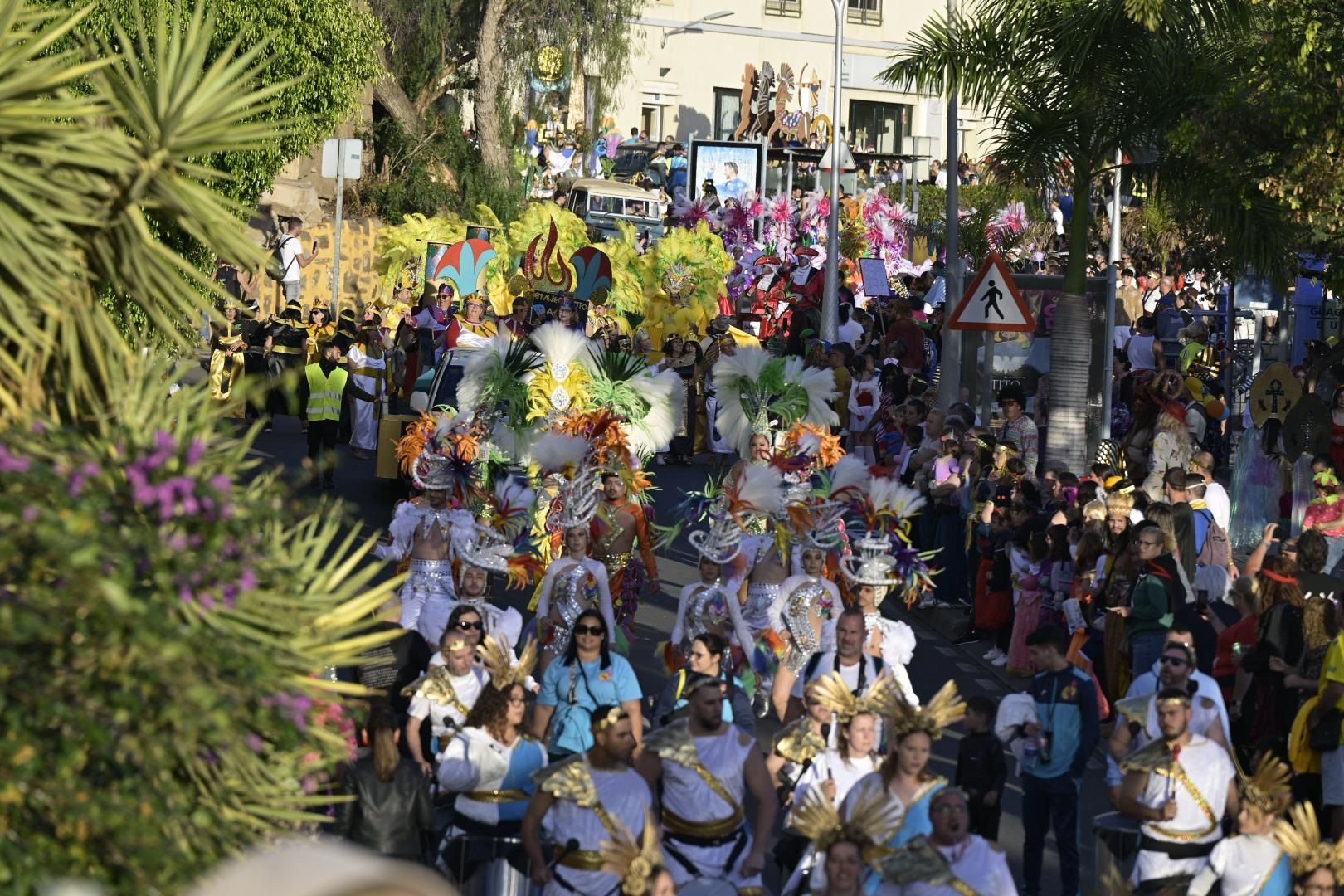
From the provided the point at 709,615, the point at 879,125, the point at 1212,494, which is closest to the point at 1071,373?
the point at 1212,494

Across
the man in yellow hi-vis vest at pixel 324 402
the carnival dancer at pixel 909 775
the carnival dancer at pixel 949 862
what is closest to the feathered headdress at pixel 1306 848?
the carnival dancer at pixel 949 862

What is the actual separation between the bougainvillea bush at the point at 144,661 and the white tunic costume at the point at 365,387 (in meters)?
19.0

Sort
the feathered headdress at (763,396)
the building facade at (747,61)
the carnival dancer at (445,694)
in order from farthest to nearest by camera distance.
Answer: the building facade at (747,61) → the feathered headdress at (763,396) → the carnival dancer at (445,694)

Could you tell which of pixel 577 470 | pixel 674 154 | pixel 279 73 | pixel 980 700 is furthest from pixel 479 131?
pixel 980 700

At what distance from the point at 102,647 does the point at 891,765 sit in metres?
4.15

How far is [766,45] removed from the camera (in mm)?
71750

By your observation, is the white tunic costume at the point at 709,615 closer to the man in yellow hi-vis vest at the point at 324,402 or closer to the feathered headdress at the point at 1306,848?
the feathered headdress at the point at 1306,848

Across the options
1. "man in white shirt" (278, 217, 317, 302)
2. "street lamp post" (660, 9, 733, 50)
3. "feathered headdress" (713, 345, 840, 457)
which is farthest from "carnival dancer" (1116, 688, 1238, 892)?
"street lamp post" (660, 9, 733, 50)

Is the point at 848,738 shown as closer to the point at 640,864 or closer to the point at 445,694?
the point at 640,864

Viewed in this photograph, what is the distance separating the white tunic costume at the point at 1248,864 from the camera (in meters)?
8.85

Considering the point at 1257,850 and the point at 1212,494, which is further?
the point at 1212,494

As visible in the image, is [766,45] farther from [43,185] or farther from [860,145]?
[43,185]

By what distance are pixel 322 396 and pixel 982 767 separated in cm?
1437

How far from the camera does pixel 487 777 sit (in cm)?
1002
